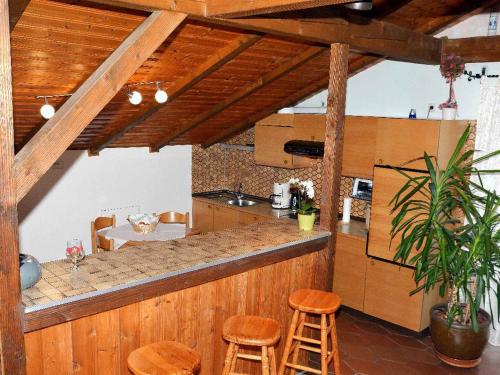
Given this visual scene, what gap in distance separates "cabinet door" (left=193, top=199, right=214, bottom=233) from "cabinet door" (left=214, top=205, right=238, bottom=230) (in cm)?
10

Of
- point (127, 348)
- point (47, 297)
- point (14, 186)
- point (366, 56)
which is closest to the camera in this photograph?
point (14, 186)

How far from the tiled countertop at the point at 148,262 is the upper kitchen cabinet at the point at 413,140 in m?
1.16

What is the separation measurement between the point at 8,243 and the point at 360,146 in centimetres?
352

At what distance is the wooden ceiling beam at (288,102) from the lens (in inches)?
200

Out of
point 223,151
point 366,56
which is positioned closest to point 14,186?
point 366,56

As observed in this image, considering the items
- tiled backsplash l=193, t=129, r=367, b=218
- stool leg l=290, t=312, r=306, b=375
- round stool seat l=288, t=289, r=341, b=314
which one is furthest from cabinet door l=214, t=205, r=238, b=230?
round stool seat l=288, t=289, r=341, b=314

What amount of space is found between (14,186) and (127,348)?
1098 mm

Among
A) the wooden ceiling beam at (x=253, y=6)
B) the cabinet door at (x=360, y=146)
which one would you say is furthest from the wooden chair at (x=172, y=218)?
the wooden ceiling beam at (x=253, y=6)

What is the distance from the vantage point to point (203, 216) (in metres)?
6.42

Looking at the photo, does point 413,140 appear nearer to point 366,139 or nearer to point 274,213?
point 366,139

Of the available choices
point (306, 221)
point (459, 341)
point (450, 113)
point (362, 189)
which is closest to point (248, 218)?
point (362, 189)

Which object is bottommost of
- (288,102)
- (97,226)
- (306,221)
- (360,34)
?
(97,226)

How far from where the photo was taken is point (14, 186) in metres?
2.07

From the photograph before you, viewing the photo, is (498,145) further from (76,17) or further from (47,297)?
(47,297)
